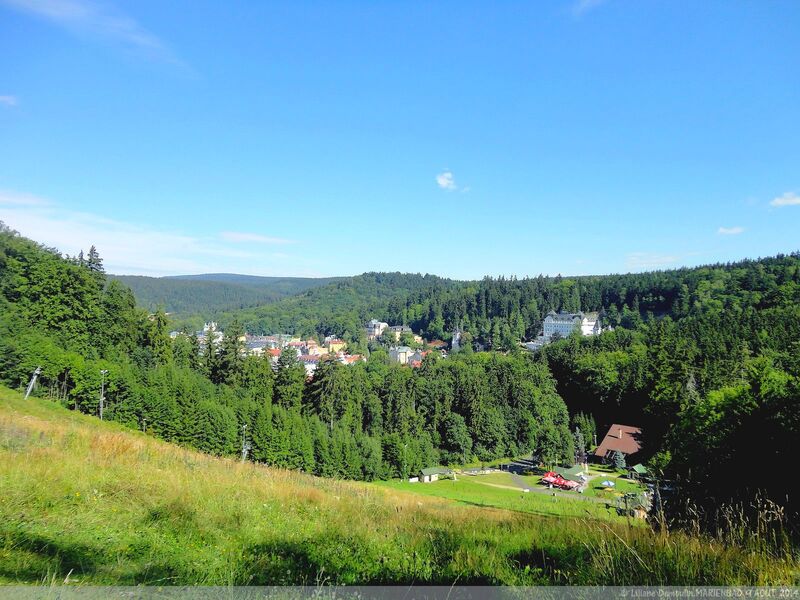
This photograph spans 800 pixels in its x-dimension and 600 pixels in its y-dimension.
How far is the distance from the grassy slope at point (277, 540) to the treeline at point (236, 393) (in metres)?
25.0

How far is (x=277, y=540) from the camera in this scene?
4195mm

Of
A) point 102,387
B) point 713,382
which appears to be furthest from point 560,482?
point 102,387

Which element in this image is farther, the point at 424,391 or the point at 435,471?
the point at 424,391

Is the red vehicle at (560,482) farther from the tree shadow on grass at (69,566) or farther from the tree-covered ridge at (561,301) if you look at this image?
the tree-covered ridge at (561,301)

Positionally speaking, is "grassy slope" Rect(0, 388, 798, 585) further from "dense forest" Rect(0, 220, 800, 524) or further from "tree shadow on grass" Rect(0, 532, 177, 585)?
"dense forest" Rect(0, 220, 800, 524)

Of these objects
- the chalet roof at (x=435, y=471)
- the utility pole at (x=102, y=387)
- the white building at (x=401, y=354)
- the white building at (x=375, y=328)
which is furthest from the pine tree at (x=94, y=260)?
the white building at (x=375, y=328)

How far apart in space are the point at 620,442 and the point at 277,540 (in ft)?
186

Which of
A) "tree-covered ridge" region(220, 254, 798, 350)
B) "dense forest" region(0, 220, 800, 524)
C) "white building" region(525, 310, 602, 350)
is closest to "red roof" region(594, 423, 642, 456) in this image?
"dense forest" region(0, 220, 800, 524)

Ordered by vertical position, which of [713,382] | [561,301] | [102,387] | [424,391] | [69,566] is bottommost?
[424,391]

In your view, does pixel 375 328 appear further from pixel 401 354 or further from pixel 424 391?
pixel 424 391

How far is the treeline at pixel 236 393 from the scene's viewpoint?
28.5 m

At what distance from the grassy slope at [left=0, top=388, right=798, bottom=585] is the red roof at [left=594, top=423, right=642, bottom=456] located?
2077 inches

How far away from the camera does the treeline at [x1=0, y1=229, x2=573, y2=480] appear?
28.5m

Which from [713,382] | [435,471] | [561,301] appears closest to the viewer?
[713,382]
